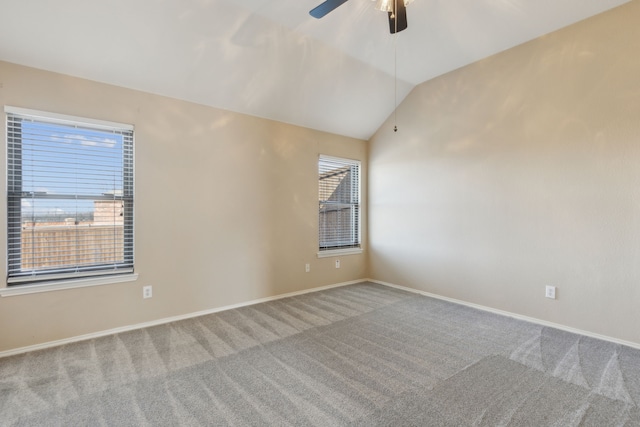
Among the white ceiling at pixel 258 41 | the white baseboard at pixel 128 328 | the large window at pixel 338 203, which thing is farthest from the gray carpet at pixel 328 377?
the white ceiling at pixel 258 41

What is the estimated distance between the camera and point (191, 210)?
11.3 ft

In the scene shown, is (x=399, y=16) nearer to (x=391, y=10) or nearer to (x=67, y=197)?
(x=391, y=10)

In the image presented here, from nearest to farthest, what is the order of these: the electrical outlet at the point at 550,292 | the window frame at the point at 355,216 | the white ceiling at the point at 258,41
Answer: the white ceiling at the point at 258,41
the electrical outlet at the point at 550,292
the window frame at the point at 355,216

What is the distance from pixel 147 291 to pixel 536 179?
14.3 ft

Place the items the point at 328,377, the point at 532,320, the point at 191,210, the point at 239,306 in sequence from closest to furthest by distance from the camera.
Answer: the point at 328,377
the point at 532,320
the point at 191,210
the point at 239,306

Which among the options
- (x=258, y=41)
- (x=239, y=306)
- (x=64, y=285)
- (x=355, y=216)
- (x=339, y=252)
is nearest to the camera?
(x=64, y=285)

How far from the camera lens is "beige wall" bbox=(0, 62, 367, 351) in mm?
2709

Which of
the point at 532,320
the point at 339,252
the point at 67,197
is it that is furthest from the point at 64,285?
the point at 532,320

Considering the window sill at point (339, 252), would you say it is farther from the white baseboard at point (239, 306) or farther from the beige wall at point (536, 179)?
the beige wall at point (536, 179)

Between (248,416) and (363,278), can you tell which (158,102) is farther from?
(363,278)

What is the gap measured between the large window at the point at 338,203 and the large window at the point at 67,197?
2560 mm

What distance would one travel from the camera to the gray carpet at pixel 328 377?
1800mm

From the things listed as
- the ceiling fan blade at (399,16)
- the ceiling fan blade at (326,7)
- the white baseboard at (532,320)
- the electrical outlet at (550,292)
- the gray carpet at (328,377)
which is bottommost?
the gray carpet at (328,377)

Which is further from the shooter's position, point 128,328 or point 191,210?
point 191,210
